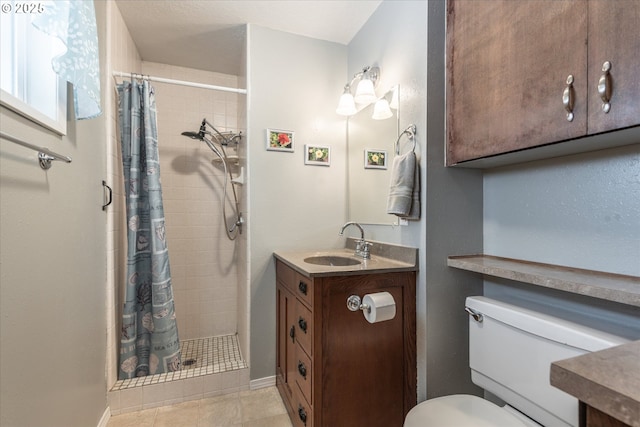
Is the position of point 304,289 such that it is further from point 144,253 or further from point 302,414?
point 144,253

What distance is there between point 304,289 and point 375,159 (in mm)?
914

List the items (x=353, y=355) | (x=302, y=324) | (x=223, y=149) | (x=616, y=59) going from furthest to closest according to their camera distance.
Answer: (x=223, y=149) < (x=302, y=324) < (x=353, y=355) < (x=616, y=59)

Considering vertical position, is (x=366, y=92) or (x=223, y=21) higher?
(x=223, y=21)

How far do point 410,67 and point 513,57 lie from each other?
0.51 m

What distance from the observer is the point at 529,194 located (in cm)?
125

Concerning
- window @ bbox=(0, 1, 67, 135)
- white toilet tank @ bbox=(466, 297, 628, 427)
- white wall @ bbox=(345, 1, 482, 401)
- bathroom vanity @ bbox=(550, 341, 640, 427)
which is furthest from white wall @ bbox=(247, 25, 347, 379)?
bathroom vanity @ bbox=(550, 341, 640, 427)

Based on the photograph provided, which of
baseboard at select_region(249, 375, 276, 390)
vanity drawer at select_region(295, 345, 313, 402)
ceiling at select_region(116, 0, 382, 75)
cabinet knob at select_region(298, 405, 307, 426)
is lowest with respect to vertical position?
baseboard at select_region(249, 375, 276, 390)

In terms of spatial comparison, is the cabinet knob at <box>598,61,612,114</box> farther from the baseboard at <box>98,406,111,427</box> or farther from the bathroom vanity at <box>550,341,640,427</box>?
the baseboard at <box>98,406,111,427</box>

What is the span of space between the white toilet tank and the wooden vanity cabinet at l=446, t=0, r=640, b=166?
61 centimetres

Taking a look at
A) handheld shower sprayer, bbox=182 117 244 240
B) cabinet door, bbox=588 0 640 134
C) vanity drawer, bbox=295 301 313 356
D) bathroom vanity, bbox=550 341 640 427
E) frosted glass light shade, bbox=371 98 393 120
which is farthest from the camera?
handheld shower sprayer, bbox=182 117 244 240

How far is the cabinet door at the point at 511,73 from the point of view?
34.6 inches

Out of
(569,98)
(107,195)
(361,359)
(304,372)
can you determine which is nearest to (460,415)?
(361,359)

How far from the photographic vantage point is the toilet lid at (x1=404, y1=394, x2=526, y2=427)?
0.98 m

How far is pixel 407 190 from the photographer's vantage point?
133 cm
